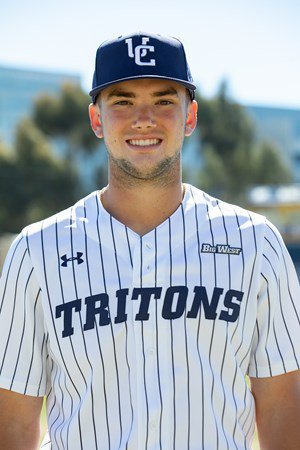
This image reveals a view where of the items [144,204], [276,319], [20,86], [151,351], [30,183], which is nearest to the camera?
[151,351]

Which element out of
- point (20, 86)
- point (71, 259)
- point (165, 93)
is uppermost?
point (20, 86)

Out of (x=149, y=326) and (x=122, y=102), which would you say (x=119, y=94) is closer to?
(x=122, y=102)

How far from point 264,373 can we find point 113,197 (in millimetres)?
695

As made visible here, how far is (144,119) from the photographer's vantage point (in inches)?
Answer: 88.0

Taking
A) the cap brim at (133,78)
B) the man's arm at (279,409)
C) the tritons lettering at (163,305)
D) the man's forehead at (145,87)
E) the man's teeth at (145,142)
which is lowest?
the man's arm at (279,409)

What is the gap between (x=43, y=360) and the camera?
228 cm

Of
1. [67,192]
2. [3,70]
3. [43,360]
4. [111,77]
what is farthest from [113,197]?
[3,70]

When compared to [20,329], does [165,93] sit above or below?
above

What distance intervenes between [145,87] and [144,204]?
1.16 ft

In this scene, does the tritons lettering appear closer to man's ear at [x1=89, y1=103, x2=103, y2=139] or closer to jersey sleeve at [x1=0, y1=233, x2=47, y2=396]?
jersey sleeve at [x1=0, y1=233, x2=47, y2=396]

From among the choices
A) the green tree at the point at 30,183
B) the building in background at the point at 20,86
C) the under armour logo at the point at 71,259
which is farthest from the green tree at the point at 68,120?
the under armour logo at the point at 71,259

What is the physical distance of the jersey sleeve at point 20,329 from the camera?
2.23m

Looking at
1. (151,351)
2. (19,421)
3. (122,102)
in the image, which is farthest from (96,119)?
(19,421)

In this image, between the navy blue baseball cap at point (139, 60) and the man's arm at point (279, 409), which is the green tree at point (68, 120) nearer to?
the navy blue baseball cap at point (139, 60)
